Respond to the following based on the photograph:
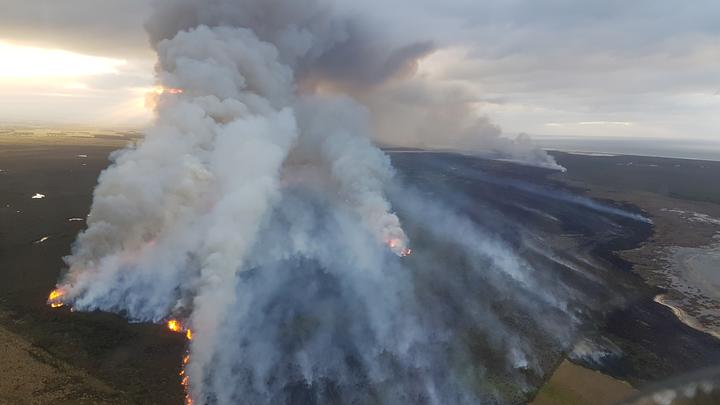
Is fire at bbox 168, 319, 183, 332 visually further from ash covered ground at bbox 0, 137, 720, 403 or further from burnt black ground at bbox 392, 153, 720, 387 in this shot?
burnt black ground at bbox 392, 153, 720, 387

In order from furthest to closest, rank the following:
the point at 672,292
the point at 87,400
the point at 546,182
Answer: the point at 546,182, the point at 672,292, the point at 87,400

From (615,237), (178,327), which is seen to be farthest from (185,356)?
(615,237)

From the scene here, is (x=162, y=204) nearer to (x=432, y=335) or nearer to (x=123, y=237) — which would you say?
(x=123, y=237)

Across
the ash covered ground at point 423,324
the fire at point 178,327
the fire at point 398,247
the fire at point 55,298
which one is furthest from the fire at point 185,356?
the fire at point 398,247

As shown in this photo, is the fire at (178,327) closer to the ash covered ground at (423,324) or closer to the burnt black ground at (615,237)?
the ash covered ground at (423,324)

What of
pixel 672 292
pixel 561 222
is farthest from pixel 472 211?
pixel 672 292

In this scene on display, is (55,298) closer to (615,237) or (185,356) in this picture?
(185,356)

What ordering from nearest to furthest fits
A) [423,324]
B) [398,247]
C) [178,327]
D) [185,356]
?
[185,356] → [178,327] → [423,324] → [398,247]

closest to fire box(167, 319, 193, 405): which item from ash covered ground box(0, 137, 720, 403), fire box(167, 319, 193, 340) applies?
fire box(167, 319, 193, 340)
